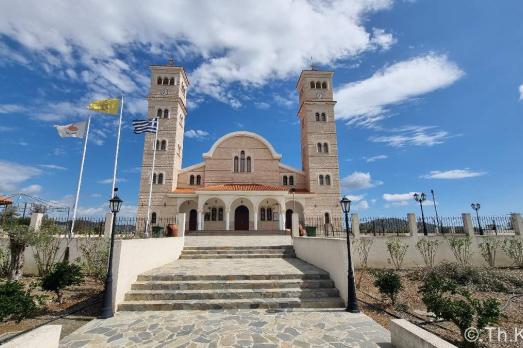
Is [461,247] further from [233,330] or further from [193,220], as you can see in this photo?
[193,220]

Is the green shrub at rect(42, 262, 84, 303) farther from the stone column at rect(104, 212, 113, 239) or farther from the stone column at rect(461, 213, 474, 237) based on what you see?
the stone column at rect(461, 213, 474, 237)

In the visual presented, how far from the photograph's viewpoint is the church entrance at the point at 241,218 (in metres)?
26.4

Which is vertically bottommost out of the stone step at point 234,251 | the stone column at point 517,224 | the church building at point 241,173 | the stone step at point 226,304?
the stone step at point 226,304

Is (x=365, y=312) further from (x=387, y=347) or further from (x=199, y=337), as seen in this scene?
(x=199, y=337)

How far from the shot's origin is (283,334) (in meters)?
5.16

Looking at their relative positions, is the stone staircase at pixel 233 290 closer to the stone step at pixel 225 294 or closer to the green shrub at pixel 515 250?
the stone step at pixel 225 294

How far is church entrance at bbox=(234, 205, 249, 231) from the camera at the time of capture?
26438 mm

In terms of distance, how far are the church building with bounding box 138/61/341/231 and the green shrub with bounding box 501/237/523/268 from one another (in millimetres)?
14636

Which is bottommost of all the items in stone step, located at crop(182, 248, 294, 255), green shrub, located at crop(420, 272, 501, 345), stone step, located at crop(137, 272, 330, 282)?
green shrub, located at crop(420, 272, 501, 345)

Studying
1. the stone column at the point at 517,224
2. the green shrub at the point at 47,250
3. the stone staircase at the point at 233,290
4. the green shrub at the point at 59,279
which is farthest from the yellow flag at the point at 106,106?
the stone column at the point at 517,224

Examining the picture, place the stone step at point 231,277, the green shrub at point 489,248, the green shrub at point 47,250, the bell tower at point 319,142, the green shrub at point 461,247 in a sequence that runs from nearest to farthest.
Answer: the stone step at point 231,277 → the green shrub at point 47,250 → the green shrub at point 461,247 → the green shrub at point 489,248 → the bell tower at point 319,142

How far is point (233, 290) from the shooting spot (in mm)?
7477

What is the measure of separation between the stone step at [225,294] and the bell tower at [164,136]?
19263 millimetres

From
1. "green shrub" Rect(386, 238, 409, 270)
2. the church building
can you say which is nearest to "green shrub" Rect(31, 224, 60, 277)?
the church building
